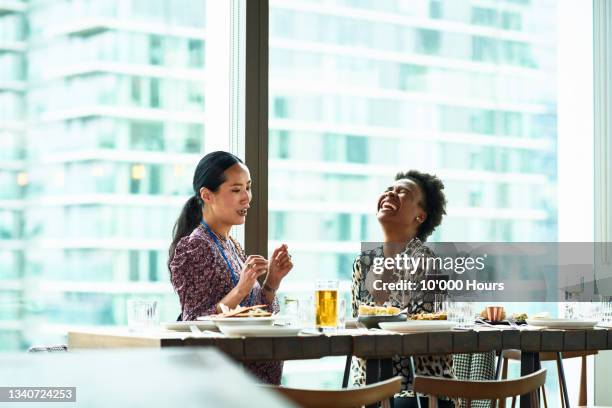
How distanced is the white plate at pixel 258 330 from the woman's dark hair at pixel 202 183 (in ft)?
3.09

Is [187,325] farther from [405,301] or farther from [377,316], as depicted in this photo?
[405,301]

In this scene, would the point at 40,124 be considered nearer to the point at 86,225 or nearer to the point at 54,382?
the point at 86,225

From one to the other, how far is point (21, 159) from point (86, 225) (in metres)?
0.42

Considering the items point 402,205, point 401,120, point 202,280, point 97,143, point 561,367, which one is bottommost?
point 561,367

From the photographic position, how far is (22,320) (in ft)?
12.8

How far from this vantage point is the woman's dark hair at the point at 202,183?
356cm

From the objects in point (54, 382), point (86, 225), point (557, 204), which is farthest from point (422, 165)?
point (54, 382)

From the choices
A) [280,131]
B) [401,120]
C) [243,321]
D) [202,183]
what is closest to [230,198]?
[202,183]

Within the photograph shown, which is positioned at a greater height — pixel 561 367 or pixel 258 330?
pixel 258 330

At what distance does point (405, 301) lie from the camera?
3734 mm

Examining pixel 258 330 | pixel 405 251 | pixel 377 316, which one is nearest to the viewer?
pixel 258 330

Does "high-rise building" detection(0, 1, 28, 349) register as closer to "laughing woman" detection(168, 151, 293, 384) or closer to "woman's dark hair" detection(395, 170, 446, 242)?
"laughing woman" detection(168, 151, 293, 384)

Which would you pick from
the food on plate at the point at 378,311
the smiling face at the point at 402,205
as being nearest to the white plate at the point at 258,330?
the food on plate at the point at 378,311

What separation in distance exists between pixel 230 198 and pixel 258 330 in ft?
3.24
